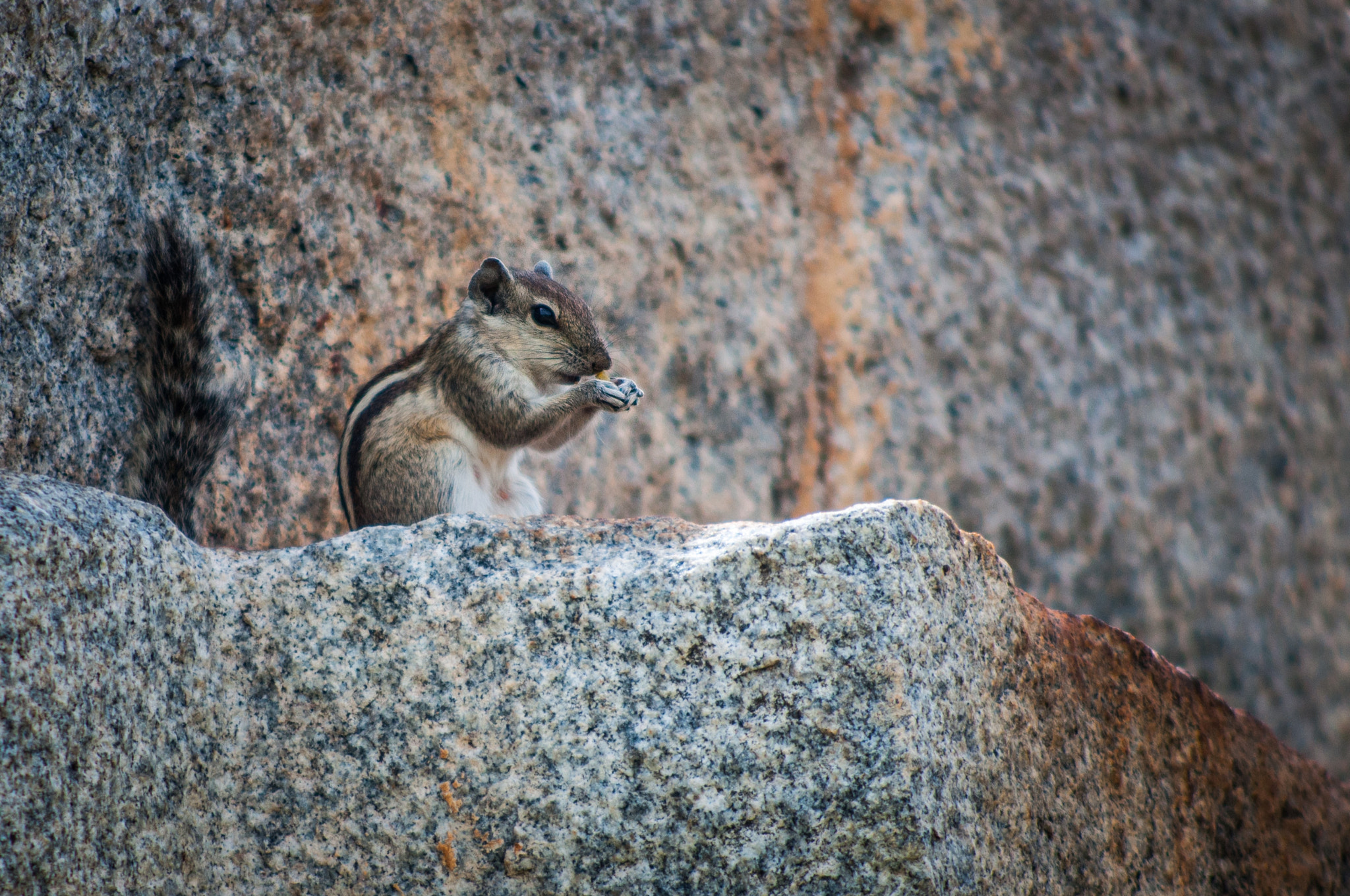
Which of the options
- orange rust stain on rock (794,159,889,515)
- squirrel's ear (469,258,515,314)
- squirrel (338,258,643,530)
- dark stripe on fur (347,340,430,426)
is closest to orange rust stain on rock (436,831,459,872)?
squirrel (338,258,643,530)

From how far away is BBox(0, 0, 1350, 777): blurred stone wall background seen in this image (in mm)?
2301

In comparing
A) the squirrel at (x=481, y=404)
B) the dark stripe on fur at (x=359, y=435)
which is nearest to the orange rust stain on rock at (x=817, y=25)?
the squirrel at (x=481, y=404)

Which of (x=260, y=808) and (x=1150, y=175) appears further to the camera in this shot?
(x=1150, y=175)

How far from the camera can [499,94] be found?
316cm

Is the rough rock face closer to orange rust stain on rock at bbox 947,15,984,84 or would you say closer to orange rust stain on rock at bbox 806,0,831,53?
orange rust stain on rock at bbox 806,0,831,53

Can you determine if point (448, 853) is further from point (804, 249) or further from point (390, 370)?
point (804, 249)

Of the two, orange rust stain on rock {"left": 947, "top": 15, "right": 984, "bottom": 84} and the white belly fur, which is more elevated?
orange rust stain on rock {"left": 947, "top": 15, "right": 984, "bottom": 84}

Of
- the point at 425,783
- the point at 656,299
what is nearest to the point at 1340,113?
the point at 656,299

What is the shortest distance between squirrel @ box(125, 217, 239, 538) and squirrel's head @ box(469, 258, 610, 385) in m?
0.66

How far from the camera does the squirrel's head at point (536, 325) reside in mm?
2627

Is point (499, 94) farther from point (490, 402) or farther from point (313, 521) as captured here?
point (313, 521)

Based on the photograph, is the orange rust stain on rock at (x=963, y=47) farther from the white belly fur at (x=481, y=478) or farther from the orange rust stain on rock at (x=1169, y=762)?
the orange rust stain on rock at (x=1169, y=762)

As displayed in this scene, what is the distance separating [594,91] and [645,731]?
7.52 feet

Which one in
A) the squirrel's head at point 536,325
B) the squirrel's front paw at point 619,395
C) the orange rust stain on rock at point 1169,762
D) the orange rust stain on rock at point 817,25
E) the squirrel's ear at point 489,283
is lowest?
the orange rust stain on rock at point 1169,762
